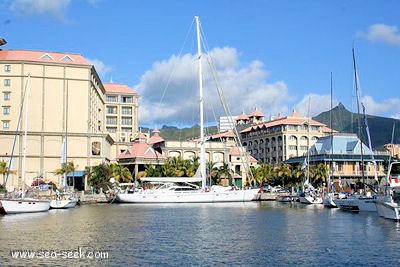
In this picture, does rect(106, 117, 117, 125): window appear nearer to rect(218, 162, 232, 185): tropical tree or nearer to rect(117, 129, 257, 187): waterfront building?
rect(117, 129, 257, 187): waterfront building

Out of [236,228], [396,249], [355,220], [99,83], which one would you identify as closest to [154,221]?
[236,228]

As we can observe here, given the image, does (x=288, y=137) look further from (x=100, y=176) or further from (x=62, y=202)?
(x=62, y=202)

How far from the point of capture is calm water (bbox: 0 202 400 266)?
32.7 meters

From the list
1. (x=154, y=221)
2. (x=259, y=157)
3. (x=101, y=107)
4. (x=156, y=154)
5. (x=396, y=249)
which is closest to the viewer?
(x=396, y=249)

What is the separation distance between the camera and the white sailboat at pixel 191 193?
309 ft

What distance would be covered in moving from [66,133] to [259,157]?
3734 inches

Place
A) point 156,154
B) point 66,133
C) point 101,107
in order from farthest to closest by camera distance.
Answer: point 101,107
point 156,154
point 66,133

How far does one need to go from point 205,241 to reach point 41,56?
295ft

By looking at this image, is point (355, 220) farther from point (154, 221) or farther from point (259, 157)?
point (259, 157)

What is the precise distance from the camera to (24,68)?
383ft

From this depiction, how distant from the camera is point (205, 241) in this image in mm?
40938

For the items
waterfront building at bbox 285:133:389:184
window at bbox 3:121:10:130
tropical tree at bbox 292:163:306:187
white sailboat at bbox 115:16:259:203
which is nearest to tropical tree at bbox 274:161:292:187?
tropical tree at bbox 292:163:306:187

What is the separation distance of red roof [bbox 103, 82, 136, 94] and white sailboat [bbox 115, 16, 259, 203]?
2945 inches

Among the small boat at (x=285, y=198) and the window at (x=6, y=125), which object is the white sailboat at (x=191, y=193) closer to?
the small boat at (x=285, y=198)
